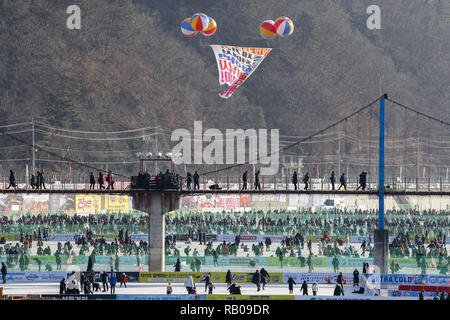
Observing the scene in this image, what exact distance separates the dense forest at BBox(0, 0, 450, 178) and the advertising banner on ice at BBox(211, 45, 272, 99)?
48751 millimetres

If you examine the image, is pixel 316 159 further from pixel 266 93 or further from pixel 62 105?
pixel 62 105

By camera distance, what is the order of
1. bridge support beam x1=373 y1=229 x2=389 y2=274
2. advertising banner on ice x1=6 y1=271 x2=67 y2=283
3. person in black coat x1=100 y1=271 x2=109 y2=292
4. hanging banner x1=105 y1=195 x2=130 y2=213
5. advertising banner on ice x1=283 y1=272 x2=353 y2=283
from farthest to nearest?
hanging banner x1=105 y1=195 x2=130 y2=213 < bridge support beam x1=373 y1=229 x2=389 y2=274 < advertising banner on ice x1=283 y1=272 x2=353 y2=283 < advertising banner on ice x1=6 y1=271 x2=67 y2=283 < person in black coat x1=100 y1=271 x2=109 y2=292

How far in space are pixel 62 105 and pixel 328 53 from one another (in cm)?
6518

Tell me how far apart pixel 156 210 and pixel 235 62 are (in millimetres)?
20027

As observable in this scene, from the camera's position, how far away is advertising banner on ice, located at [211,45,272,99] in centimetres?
6331

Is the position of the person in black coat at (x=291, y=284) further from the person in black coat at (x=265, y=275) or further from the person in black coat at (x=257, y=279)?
the person in black coat at (x=265, y=275)

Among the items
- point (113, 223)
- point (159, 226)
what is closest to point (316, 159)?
point (113, 223)

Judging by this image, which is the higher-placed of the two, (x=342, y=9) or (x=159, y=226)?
(x=342, y=9)

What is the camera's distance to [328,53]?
17325cm

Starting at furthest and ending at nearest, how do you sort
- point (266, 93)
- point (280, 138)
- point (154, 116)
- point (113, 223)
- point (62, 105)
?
point (266, 93) → point (280, 138) → point (154, 116) → point (62, 105) → point (113, 223)

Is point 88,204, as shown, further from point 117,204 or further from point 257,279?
point 257,279

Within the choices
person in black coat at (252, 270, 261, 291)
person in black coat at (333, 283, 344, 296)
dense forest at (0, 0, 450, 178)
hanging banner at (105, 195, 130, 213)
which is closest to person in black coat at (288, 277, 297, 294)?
person in black coat at (252, 270, 261, 291)

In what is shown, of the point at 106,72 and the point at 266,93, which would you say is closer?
the point at 106,72

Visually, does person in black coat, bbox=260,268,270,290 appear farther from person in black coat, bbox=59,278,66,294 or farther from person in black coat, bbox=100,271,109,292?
person in black coat, bbox=59,278,66,294
